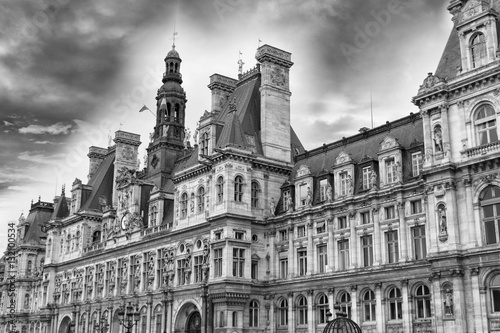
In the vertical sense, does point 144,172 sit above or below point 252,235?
above

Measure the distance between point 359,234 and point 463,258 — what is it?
37.8 feet

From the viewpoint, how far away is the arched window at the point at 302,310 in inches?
2143

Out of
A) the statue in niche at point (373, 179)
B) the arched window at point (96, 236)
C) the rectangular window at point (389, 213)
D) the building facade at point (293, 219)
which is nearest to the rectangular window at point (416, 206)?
the building facade at point (293, 219)

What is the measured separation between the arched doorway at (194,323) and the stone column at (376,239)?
67.2 feet

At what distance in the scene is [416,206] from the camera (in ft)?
152

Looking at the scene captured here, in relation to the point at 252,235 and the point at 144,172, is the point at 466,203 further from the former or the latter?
the point at 144,172

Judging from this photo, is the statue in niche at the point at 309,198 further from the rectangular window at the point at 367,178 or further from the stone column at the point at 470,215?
the stone column at the point at 470,215

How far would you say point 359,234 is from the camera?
50.5 meters

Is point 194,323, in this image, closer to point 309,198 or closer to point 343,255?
point 309,198

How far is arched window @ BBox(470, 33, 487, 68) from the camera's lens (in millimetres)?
42094

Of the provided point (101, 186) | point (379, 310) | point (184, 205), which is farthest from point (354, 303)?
point (101, 186)

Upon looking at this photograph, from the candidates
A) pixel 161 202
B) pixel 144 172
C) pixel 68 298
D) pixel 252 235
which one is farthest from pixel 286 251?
pixel 68 298

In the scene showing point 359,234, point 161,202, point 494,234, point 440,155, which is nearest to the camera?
point 494,234

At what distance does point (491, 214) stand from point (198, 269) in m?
30.5
